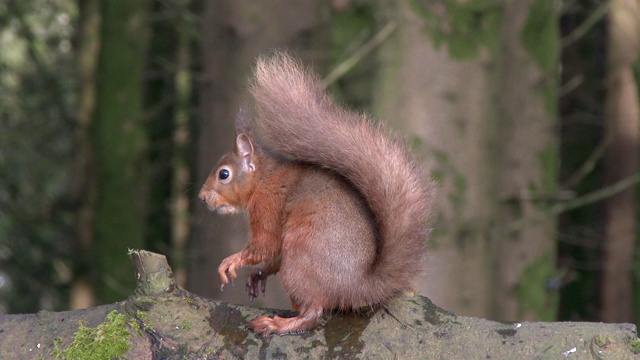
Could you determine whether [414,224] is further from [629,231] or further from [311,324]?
[629,231]

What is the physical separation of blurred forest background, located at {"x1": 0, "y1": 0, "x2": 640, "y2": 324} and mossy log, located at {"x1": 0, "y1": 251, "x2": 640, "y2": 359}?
0.42 metres

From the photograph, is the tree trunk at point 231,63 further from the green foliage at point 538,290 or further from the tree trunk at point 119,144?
the tree trunk at point 119,144

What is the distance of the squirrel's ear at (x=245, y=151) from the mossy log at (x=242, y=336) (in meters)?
0.59

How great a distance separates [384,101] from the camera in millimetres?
4172

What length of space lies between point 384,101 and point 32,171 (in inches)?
208

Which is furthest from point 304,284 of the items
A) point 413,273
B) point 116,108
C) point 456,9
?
point 116,108

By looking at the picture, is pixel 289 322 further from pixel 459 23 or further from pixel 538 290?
pixel 538 290

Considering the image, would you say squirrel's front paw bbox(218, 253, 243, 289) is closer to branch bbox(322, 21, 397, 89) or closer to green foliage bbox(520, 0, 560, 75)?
branch bbox(322, 21, 397, 89)

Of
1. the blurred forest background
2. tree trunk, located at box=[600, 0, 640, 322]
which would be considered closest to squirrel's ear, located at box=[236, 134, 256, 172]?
the blurred forest background

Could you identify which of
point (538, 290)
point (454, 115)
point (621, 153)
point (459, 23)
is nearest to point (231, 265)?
point (454, 115)

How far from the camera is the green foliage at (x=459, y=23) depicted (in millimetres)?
4191

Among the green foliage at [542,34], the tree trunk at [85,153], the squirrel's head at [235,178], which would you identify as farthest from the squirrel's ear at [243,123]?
the tree trunk at [85,153]

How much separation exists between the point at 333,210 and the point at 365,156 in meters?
0.15

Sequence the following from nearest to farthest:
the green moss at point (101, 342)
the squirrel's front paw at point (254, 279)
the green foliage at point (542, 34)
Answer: the green moss at point (101, 342), the squirrel's front paw at point (254, 279), the green foliage at point (542, 34)
